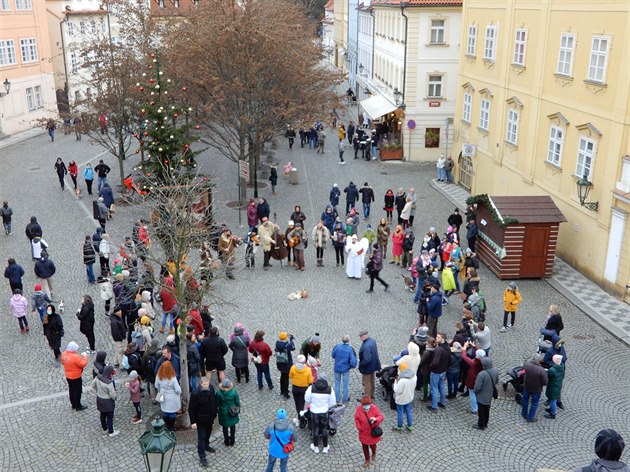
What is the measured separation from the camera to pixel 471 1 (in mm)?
30000

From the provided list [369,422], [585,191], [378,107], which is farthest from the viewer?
[378,107]

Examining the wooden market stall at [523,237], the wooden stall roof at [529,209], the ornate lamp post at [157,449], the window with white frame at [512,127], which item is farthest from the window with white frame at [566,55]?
the ornate lamp post at [157,449]

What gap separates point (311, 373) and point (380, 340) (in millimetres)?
4214

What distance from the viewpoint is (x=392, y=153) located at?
38.8m

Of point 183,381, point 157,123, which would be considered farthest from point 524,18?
point 183,381

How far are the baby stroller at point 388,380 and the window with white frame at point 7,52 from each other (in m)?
38.6

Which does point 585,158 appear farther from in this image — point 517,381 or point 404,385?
point 404,385

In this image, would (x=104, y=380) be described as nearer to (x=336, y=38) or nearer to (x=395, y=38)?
(x=395, y=38)

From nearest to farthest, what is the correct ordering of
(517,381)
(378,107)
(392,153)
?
(517,381) < (392,153) < (378,107)

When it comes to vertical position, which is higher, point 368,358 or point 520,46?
point 520,46

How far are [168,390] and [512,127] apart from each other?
18872mm

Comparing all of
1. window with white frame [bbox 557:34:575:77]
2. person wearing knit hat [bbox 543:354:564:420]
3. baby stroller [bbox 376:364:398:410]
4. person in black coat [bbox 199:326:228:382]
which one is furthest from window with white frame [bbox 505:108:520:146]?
person in black coat [bbox 199:326:228:382]

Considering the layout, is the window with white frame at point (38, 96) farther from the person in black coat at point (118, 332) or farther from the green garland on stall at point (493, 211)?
the person in black coat at point (118, 332)

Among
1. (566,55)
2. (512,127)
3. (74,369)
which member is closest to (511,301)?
(566,55)
